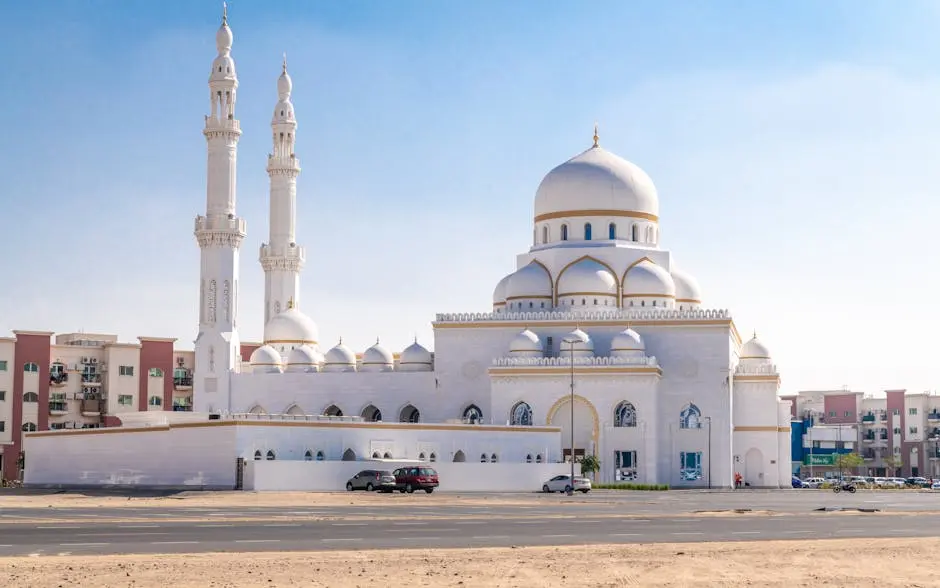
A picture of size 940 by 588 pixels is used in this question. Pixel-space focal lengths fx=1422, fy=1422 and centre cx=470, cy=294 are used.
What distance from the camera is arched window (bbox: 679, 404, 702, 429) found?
7281 centimetres

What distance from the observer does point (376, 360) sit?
258 ft

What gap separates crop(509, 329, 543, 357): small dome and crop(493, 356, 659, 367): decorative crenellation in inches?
20.9

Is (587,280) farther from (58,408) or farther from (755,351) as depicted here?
(58,408)

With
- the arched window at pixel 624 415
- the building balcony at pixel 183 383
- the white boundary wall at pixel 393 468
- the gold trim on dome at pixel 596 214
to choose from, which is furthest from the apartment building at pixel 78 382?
the arched window at pixel 624 415

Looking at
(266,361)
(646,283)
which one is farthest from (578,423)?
(266,361)

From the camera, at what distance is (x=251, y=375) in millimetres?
78562

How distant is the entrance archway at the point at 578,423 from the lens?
7144cm

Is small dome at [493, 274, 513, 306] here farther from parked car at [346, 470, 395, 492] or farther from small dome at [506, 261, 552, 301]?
parked car at [346, 470, 395, 492]

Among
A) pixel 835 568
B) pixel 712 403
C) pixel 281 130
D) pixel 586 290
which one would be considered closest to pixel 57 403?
pixel 281 130

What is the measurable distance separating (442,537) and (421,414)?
5135 centimetres

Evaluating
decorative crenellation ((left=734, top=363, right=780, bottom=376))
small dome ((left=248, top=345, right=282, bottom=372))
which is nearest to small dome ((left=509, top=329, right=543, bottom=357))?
decorative crenellation ((left=734, top=363, right=780, bottom=376))

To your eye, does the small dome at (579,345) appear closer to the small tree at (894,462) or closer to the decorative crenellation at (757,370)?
the decorative crenellation at (757,370)

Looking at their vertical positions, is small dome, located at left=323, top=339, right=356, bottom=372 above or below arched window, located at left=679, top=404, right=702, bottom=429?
above

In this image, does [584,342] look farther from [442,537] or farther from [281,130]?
[442,537]
